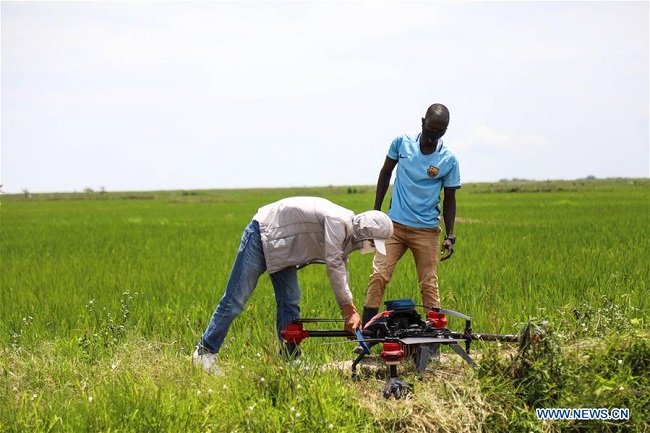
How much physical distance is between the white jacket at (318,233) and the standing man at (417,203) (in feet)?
2.79

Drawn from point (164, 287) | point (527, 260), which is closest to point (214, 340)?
point (164, 287)

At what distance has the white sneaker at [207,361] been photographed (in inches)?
160

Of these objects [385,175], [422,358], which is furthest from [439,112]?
[422,358]

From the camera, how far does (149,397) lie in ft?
11.3

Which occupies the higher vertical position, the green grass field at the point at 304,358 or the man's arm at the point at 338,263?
the man's arm at the point at 338,263

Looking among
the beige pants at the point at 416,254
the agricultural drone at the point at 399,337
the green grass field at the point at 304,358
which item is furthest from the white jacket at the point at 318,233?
the beige pants at the point at 416,254

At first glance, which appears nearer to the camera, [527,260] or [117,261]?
[527,260]

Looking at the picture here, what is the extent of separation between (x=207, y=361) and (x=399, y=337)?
50.7 inches

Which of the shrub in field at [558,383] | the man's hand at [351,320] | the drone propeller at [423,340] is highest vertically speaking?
the man's hand at [351,320]

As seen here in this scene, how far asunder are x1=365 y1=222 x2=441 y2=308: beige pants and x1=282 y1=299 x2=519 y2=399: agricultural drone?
78 cm

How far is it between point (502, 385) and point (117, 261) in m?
7.92

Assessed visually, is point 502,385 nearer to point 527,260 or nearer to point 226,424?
point 226,424

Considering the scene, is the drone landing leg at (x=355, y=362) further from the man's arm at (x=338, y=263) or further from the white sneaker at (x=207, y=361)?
the white sneaker at (x=207, y=361)

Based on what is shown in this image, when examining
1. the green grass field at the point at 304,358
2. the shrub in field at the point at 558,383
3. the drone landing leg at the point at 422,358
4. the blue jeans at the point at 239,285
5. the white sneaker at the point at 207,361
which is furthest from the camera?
the blue jeans at the point at 239,285
